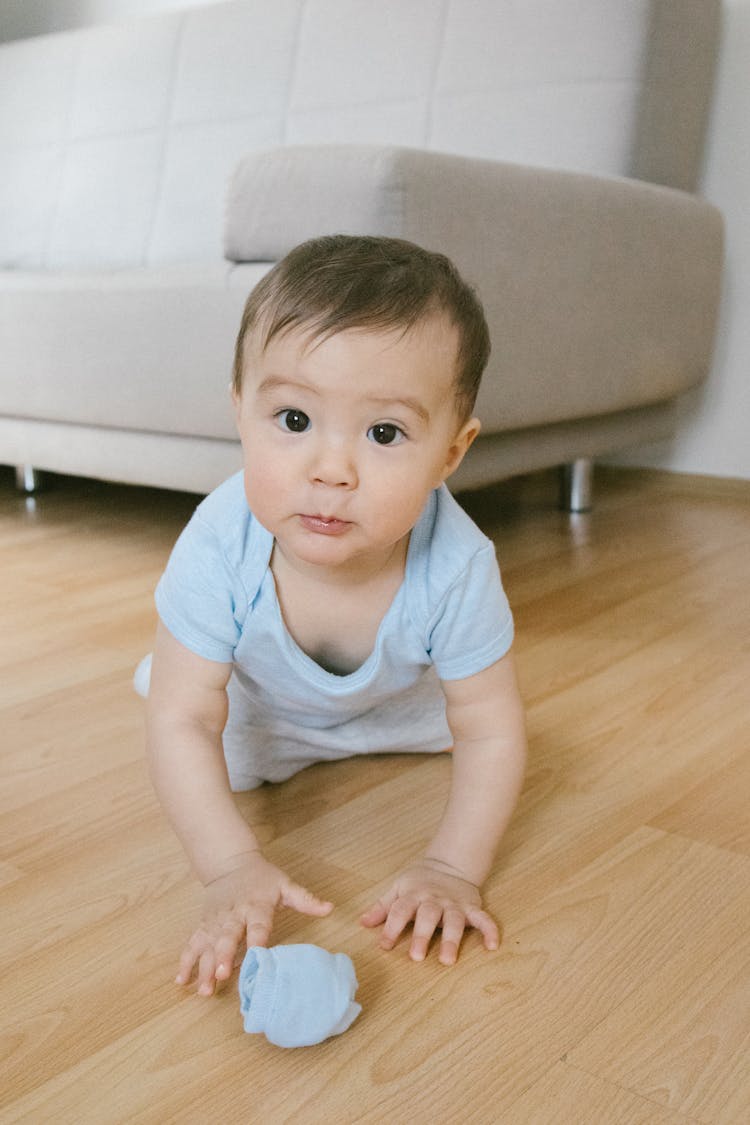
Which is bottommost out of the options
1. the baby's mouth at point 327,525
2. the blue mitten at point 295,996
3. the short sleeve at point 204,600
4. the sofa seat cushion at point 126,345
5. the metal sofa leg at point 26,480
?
the metal sofa leg at point 26,480

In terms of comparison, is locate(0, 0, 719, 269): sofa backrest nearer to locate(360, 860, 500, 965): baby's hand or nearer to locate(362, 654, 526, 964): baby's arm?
locate(362, 654, 526, 964): baby's arm

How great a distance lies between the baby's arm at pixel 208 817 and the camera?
0.63 metres

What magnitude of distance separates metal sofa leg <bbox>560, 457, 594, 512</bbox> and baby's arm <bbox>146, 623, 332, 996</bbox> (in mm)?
1241

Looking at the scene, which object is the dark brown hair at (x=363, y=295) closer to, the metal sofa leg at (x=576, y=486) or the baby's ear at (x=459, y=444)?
the baby's ear at (x=459, y=444)

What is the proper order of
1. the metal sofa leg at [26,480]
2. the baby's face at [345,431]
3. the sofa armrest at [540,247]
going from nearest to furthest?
1. the baby's face at [345,431]
2. the sofa armrest at [540,247]
3. the metal sofa leg at [26,480]

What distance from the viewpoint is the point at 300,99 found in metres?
2.08

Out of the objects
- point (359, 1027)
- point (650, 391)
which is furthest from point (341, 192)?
point (359, 1027)

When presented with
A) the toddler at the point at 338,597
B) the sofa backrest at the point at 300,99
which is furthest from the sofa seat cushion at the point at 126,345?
the toddler at the point at 338,597

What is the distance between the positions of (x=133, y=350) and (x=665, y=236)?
82 centimetres

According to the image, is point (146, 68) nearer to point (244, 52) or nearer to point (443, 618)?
point (244, 52)

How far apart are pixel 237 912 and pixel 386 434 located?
282 millimetres

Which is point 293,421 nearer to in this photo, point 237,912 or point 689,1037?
point 237,912

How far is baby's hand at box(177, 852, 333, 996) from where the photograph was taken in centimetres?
61

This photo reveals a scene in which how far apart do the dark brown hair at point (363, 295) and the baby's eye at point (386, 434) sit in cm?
5
